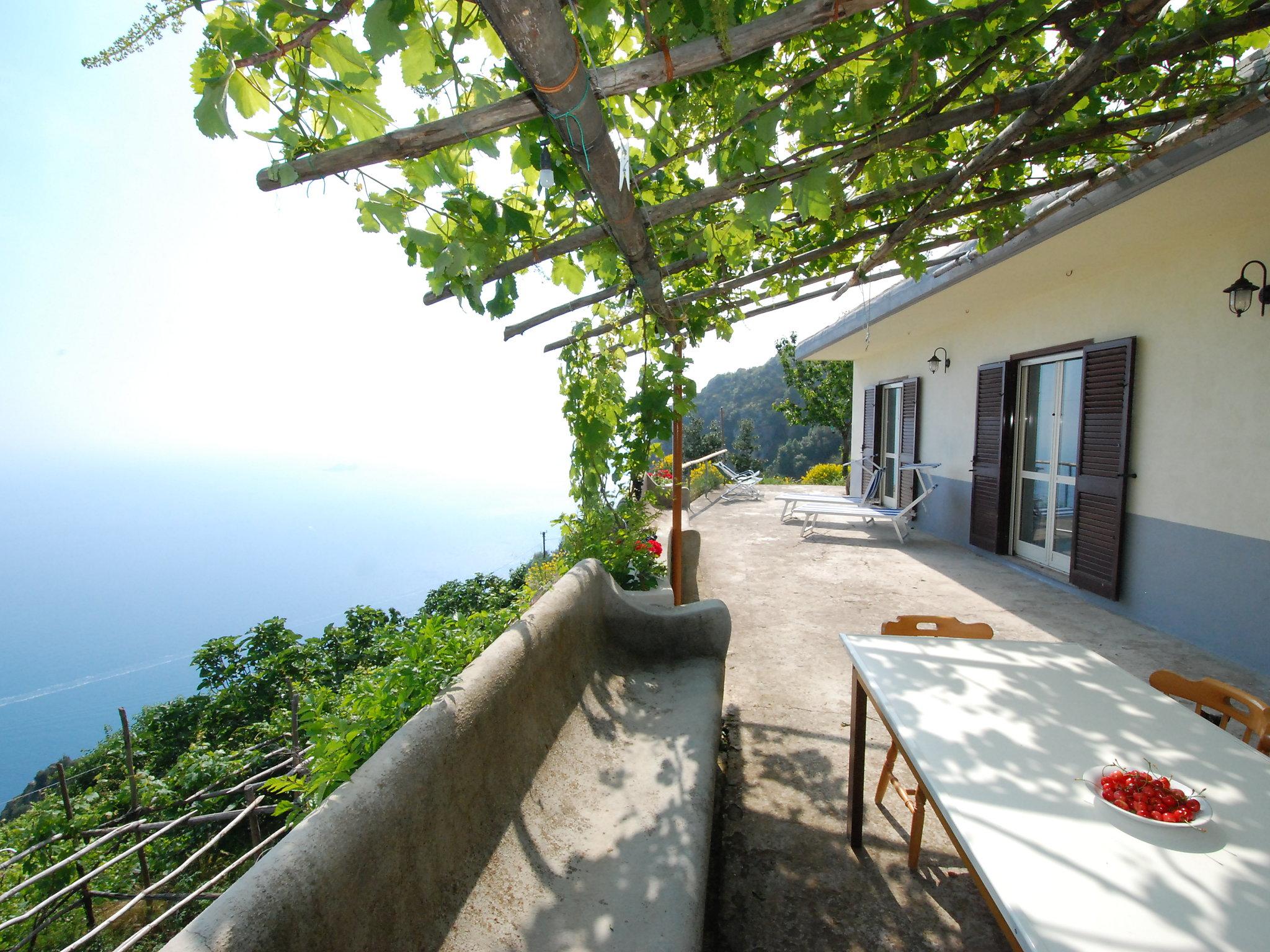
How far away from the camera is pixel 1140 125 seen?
245 centimetres

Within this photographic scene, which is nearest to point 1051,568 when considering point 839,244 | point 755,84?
point 839,244

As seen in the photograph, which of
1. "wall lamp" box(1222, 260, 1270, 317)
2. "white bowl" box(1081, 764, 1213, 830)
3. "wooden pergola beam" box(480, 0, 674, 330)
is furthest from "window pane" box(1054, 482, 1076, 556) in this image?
"wooden pergola beam" box(480, 0, 674, 330)

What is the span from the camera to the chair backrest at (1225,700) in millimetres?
1790

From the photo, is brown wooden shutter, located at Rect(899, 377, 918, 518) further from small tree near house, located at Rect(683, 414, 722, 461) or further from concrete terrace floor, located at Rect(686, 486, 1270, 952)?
small tree near house, located at Rect(683, 414, 722, 461)

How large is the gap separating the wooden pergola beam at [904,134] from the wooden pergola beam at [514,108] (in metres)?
0.54

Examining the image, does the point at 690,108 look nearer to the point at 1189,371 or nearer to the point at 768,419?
the point at 1189,371

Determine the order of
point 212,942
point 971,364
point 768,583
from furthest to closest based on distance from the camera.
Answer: point 971,364, point 768,583, point 212,942

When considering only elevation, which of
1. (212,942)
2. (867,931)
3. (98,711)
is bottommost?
(98,711)

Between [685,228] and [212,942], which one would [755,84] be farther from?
[212,942]

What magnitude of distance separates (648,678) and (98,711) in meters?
85.2

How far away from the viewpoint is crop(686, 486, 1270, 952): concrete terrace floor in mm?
1977

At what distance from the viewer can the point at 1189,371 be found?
4355mm

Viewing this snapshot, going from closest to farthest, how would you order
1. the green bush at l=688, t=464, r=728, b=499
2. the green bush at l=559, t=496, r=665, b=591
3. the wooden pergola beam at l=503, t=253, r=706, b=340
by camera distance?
the wooden pergola beam at l=503, t=253, r=706, b=340, the green bush at l=559, t=496, r=665, b=591, the green bush at l=688, t=464, r=728, b=499

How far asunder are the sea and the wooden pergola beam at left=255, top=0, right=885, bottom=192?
43.5 m
